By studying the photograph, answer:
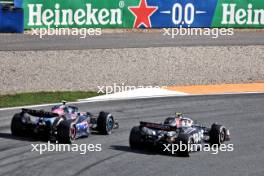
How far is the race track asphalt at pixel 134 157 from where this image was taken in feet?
57.6

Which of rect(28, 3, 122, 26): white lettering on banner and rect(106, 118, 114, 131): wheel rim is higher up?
rect(28, 3, 122, 26): white lettering on banner

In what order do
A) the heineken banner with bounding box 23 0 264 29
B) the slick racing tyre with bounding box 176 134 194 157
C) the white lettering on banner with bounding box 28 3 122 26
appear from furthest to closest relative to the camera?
1. the heineken banner with bounding box 23 0 264 29
2. the white lettering on banner with bounding box 28 3 122 26
3. the slick racing tyre with bounding box 176 134 194 157

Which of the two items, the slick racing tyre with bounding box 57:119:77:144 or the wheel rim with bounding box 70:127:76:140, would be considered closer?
the slick racing tyre with bounding box 57:119:77:144

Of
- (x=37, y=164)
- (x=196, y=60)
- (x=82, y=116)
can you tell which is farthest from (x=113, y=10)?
(x=37, y=164)

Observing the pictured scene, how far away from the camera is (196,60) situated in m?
36.5

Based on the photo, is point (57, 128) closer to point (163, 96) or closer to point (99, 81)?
point (163, 96)

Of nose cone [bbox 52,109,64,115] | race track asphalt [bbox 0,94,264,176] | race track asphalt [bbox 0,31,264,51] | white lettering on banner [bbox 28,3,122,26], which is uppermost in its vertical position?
white lettering on banner [bbox 28,3,122,26]

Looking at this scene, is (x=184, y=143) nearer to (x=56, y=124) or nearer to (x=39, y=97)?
(x=56, y=124)

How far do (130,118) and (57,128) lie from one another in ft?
16.1

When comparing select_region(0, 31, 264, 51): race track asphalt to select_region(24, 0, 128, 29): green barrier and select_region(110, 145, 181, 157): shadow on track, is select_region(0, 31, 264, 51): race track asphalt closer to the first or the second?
select_region(24, 0, 128, 29): green barrier

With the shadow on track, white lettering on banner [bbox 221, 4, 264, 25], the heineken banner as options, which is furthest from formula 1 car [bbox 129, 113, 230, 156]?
white lettering on banner [bbox 221, 4, 264, 25]

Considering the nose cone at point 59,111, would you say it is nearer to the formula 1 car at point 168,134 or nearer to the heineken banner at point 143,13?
the formula 1 car at point 168,134

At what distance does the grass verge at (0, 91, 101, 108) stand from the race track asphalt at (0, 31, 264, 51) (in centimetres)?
618

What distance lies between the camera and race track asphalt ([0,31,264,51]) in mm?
35969
